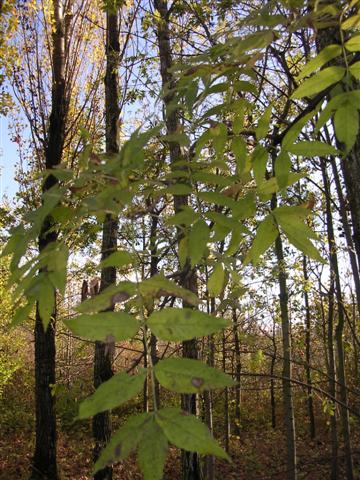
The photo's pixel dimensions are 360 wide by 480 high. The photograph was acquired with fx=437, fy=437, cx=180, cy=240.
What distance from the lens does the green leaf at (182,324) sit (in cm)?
56

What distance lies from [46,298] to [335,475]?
1049 centimetres

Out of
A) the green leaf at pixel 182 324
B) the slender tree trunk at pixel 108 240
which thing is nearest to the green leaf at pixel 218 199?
the green leaf at pixel 182 324

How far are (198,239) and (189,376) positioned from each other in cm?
36

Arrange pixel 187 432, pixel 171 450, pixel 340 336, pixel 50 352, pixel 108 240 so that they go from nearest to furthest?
pixel 187 432 < pixel 108 240 < pixel 340 336 < pixel 50 352 < pixel 171 450

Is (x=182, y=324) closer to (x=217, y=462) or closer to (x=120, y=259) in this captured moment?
(x=120, y=259)

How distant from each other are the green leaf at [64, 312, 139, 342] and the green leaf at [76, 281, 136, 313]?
0.13ft

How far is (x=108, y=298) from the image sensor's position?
26.5 inches

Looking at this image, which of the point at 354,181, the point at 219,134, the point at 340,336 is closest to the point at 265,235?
the point at 219,134

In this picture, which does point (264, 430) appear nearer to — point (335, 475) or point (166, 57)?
point (335, 475)

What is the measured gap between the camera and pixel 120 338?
57 centimetres

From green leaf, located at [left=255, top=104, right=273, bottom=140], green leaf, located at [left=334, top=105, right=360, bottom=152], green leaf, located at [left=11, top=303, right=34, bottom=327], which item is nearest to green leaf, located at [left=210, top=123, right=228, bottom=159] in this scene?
green leaf, located at [left=255, top=104, right=273, bottom=140]

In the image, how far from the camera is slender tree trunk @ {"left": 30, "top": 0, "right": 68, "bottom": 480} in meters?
8.46

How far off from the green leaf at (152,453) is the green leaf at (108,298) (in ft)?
0.64

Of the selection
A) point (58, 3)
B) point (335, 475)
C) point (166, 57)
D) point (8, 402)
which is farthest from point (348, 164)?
point (8, 402)
